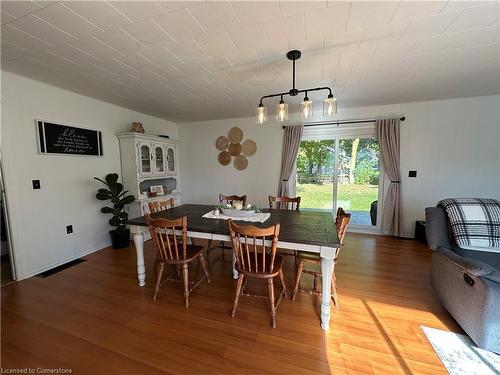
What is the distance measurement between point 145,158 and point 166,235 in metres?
2.38

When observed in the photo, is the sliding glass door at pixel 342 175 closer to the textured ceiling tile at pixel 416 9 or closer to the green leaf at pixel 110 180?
the textured ceiling tile at pixel 416 9

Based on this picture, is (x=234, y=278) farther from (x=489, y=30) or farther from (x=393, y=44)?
(x=489, y=30)

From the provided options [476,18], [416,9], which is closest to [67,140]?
[416,9]

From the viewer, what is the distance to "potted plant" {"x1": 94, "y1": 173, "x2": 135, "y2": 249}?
10.4ft

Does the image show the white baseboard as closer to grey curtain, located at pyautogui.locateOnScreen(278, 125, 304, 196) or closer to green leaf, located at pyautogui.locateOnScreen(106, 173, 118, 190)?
green leaf, located at pyautogui.locateOnScreen(106, 173, 118, 190)

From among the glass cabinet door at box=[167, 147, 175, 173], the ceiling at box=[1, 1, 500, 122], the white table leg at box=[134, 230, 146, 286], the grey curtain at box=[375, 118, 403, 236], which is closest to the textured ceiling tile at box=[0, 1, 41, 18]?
the ceiling at box=[1, 1, 500, 122]

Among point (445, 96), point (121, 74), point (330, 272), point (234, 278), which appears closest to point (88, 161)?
point (121, 74)

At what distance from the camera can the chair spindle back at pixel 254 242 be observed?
1.60 metres

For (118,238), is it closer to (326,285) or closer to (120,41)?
(120,41)

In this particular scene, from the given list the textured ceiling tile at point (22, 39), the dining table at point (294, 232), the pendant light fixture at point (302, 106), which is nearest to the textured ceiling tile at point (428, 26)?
the pendant light fixture at point (302, 106)

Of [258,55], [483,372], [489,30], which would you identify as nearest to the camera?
[483,372]

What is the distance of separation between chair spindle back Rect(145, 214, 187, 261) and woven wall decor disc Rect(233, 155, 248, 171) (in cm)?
274

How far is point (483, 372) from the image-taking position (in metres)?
1.33

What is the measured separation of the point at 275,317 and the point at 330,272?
2.10 feet
